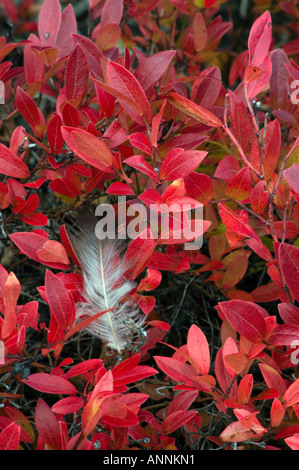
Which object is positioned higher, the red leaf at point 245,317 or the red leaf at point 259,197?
the red leaf at point 259,197

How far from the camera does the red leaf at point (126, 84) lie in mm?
853

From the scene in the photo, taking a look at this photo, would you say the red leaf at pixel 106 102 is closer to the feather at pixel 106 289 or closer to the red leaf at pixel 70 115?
the red leaf at pixel 70 115

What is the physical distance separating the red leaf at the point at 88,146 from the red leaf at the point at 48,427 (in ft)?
1.42

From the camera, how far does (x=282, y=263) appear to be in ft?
2.71

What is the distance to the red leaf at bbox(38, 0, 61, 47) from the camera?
1.15m

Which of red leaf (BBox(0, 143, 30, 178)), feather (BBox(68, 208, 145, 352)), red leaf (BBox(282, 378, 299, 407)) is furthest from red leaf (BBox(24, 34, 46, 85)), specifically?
red leaf (BBox(282, 378, 299, 407))

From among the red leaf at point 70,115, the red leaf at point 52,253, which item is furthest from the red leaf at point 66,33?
the red leaf at point 52,253

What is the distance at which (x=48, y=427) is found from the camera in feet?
2.71

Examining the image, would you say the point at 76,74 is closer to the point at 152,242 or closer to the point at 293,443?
the point at 152,242

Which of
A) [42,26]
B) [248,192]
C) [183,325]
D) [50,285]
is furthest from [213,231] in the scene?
[42,26]

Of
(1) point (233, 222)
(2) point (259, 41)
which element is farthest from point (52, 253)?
(2) point (259, 41)

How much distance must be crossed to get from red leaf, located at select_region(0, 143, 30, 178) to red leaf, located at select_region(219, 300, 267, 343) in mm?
475
